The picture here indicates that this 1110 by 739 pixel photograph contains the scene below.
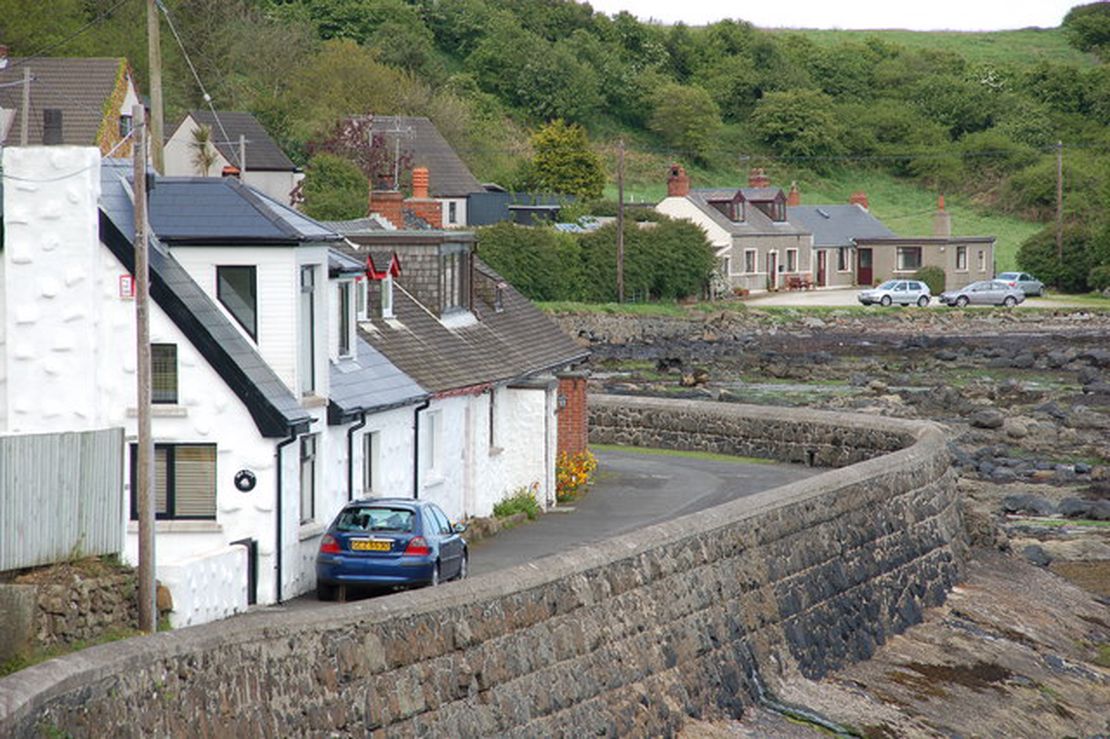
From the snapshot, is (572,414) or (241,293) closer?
(241,293)

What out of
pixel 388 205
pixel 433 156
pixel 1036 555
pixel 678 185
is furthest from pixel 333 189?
pixel 1036 555

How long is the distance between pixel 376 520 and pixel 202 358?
2992 millimetres

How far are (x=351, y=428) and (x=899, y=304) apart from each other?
3306 inches

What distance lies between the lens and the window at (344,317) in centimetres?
2823

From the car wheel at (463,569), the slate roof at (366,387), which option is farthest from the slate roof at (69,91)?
the car wheel at (463,569)

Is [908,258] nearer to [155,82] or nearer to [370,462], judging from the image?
[370,462]

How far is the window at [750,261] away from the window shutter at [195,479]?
86.3 m

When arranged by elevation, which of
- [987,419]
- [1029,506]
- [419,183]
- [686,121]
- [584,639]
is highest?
[686,121]

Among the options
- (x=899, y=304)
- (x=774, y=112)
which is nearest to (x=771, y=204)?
(x=899, y=304)

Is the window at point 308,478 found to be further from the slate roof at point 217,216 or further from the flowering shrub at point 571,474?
the flowering shrub at point 571,474

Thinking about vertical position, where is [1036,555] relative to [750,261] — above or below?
below

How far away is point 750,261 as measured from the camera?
110 metres

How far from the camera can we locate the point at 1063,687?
2962 centimetres

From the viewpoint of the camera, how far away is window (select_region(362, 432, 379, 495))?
2819 centimetres
